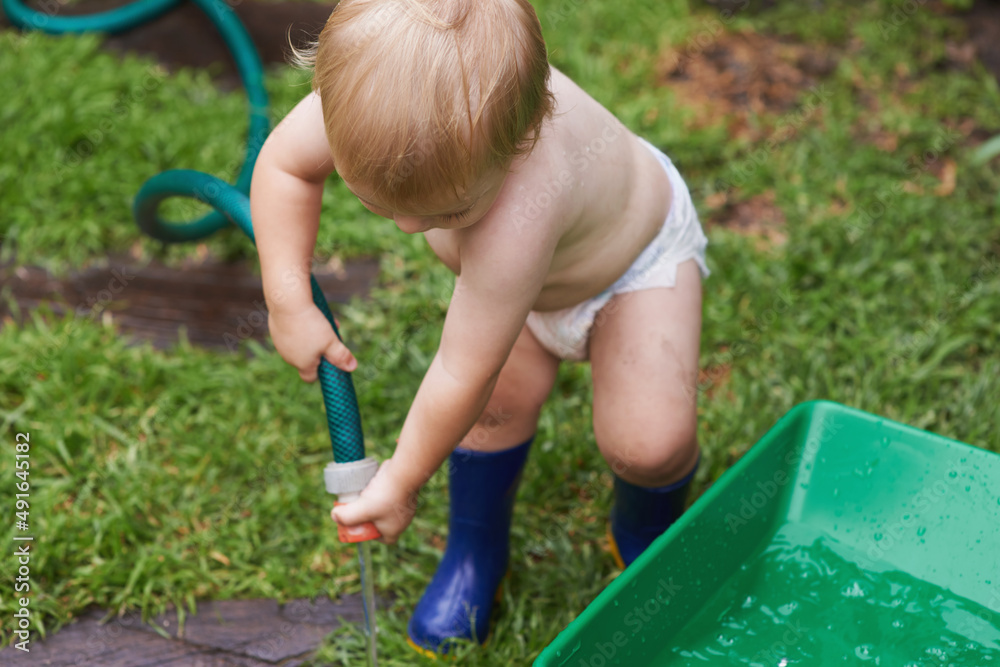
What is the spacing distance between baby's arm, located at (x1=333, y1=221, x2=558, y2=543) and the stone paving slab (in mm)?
523

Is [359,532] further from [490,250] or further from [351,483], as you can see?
[490,250]

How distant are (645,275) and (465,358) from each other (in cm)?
42

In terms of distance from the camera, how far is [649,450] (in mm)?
1514

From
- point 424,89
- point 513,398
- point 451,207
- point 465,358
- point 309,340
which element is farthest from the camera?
point 513,398

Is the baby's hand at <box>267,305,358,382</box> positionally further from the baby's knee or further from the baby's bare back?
the baby's knee

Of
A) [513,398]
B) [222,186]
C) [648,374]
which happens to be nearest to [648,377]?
[648,374]

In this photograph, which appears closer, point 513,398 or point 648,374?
point 648,374

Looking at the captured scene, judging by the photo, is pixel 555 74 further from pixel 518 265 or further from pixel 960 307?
pixel 960 307

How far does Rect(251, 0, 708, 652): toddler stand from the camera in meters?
1.03

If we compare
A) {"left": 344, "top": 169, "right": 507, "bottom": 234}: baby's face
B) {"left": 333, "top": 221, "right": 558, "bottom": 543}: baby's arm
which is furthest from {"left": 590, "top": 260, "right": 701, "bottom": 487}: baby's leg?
{"left": 344, "top": 169, "right": 507, "bottom": 234}: baby's face

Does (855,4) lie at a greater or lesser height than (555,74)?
lesser

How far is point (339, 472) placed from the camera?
1.32m

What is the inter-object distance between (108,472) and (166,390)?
0.96 feet

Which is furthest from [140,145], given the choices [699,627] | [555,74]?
[699,627]
